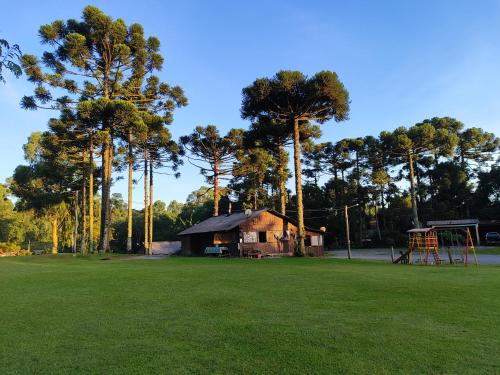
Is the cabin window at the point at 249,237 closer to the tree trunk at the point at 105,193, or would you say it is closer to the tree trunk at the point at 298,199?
the tree trunk at the point at 298,199

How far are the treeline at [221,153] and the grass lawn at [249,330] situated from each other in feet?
53.5

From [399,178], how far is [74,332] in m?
52.5

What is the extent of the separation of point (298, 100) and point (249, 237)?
10651mm

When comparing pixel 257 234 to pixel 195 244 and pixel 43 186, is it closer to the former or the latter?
pixel 195 244

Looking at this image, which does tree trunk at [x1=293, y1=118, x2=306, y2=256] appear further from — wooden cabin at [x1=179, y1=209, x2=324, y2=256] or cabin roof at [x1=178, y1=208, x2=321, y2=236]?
cabin roof at [x1=178, y1=208, x2=321, y2=236]

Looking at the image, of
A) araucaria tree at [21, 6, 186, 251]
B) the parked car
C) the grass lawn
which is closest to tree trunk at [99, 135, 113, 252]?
araucaria tree at [21, 6, 186, 251]

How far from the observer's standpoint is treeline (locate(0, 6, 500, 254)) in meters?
27.5

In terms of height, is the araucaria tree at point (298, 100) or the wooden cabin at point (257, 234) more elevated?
the araucaria tree at point (298, 100)

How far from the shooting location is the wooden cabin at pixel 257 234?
30250mm

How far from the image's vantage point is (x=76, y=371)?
12.9 feet

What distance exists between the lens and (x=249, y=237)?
99.9 ft

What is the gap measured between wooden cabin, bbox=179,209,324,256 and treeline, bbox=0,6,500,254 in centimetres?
252

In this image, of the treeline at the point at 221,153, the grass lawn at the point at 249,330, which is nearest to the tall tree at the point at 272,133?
the treeline at the point at 221,153

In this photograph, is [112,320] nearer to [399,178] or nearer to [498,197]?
[399,178]
